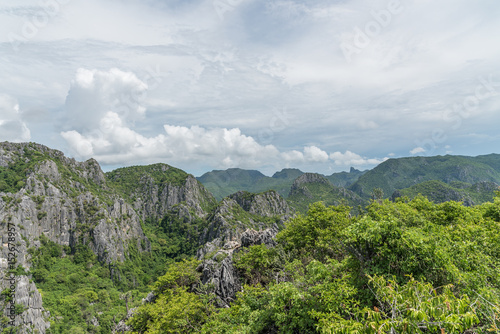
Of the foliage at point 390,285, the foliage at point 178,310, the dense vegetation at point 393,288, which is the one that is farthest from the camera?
the foliage at point 178,310

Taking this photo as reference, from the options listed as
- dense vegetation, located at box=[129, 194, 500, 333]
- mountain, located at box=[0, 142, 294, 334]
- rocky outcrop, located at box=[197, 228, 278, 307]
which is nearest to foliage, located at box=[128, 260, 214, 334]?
rocky outcrop, located at box=[197, 228, 278, 307]

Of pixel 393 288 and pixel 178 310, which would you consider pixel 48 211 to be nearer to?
pixel 178 310

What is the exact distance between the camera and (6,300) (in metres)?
82.3

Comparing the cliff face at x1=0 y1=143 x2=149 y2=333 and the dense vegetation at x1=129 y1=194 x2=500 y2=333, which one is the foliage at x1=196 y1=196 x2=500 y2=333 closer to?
the dense vegetation at x1=129 y1=194 x2=500 y2=333

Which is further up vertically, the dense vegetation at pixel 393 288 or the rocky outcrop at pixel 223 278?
the dense vegetation at pixel 393 288

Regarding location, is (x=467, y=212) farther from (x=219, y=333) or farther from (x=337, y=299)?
(x=219, y=333)

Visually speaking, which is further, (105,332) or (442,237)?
(105,332)

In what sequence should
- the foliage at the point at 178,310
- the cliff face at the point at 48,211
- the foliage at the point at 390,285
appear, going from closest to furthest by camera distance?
the foliage at the point at 390,285 < the foliage at the point at 178,310 < the cliff face at the point at 48,211

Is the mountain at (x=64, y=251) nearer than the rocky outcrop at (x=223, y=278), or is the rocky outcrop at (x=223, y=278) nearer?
the rocky outcrop at (x=223, y=278)

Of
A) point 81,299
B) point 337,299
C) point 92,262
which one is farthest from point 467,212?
point 92,262

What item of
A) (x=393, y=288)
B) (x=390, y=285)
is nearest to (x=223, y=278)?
(x=393, y=288)

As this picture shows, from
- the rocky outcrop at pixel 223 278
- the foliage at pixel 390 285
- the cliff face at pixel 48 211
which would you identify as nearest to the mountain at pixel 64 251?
the cliff face at pixel 48 211

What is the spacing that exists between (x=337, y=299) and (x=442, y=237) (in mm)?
7867

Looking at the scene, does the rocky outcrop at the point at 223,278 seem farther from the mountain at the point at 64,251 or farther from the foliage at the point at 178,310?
the mountain at the point at 64,251
